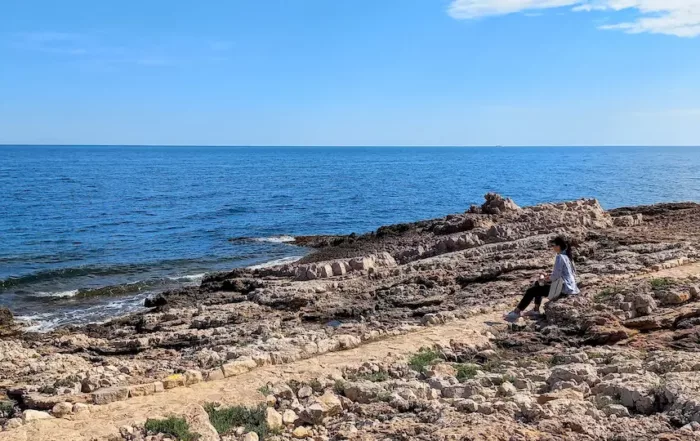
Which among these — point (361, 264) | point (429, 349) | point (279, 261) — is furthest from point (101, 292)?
point (429, 349)

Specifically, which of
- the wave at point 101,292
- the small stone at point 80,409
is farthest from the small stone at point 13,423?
the wave at point 101,292

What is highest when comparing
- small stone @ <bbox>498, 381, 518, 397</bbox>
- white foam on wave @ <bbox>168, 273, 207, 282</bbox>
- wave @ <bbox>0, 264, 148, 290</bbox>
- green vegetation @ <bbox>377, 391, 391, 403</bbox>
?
small stone @ <bbox>498, 381, 518, 397</bbox>

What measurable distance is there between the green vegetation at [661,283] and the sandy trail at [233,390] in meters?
4.04

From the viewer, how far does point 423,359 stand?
470 inches

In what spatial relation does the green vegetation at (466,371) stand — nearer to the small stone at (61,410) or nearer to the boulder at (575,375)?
the boulder at (575,375)

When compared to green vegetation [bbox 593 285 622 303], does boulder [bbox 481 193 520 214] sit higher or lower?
higher

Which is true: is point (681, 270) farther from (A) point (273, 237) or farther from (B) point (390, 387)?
(A) point (273, 237)

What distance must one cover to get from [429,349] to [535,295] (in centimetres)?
373

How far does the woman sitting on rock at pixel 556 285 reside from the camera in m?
14.5

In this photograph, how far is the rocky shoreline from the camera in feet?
28.4

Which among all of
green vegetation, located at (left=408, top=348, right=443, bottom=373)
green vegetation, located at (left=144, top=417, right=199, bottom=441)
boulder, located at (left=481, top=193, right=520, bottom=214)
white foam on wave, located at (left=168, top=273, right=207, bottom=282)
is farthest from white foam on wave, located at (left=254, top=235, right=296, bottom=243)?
green vegetation, located at (left=144, top=417, right=199, bottom=441)

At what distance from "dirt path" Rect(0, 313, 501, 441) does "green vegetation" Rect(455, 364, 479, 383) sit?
139 cm

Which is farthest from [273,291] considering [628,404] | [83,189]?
[83,189]

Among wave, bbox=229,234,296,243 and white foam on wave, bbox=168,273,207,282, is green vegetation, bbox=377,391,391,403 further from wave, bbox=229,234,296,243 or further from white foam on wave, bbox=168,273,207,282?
wave, bbox=229,234,296,243
